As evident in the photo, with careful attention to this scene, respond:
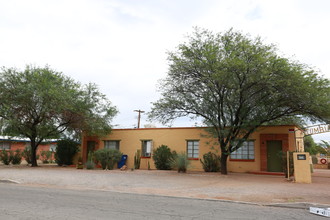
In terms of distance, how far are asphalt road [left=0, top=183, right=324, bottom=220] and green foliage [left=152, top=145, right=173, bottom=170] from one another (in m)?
12.5

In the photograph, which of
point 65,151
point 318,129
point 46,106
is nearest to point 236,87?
point 318,129

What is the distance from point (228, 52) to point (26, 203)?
39.5ft

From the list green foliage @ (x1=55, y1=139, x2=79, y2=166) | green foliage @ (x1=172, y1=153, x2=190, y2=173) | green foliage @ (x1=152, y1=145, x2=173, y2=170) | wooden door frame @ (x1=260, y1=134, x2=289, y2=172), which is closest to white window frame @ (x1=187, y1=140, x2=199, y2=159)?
green foliage @ (x1=152, y1=145, x2=173, y2=170)

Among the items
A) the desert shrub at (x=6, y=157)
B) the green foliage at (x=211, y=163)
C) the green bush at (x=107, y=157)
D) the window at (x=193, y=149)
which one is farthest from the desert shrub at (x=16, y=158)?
the green foliage at (x=211, y=163)

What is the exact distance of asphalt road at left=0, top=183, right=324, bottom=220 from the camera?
21.1ft

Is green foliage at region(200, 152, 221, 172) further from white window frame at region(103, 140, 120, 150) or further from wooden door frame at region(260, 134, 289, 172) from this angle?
white window frame at region(103, 140, 120, 150)

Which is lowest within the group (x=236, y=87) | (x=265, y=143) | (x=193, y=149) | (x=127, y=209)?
(x=127, y=209)

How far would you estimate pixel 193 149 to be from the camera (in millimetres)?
21859

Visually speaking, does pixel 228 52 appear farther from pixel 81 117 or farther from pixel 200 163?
pixel 81 117

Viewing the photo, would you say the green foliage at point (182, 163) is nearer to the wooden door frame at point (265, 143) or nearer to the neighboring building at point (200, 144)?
the neighboring building at point (200, 144)

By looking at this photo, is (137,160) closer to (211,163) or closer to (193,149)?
(193,149)

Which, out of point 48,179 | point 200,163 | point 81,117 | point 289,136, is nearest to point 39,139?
point 81,117

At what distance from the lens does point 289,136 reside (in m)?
18.8

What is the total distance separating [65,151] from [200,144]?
11.9m
